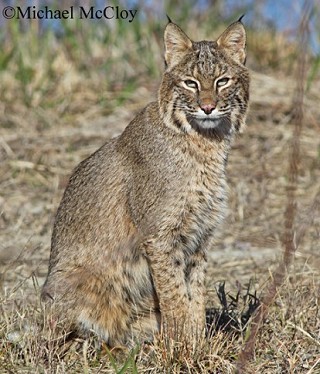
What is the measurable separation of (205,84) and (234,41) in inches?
16.2

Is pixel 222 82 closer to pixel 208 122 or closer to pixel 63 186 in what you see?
pixel 208 122

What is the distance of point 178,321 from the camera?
4484 millimetres

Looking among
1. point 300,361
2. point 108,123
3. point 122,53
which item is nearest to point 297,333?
point 300,361

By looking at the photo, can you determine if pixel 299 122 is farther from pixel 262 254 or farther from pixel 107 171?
pixel 262 254

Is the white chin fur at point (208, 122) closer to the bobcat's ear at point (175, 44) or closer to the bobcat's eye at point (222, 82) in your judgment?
the bobcat's eye at point (222, 82)

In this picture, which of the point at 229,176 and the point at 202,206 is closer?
the point at 202,206

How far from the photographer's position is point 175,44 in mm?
4734

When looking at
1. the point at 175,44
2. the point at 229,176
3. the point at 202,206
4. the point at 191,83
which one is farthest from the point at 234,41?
the point at 229,176

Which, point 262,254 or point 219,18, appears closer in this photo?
point 262,254

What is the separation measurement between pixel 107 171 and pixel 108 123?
3.43 metres

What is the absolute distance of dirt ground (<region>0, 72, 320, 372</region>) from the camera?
6.15 m

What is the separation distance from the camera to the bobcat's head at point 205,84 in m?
4.48

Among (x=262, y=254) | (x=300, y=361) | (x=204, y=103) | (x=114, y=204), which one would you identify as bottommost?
(x=262, y=254)

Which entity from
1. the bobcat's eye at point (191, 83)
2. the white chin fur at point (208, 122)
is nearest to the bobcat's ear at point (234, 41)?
the bobcat's eye at point (191, 83)
